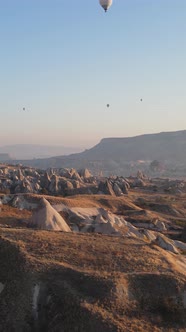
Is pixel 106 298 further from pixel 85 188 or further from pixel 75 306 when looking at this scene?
pixel 85 188

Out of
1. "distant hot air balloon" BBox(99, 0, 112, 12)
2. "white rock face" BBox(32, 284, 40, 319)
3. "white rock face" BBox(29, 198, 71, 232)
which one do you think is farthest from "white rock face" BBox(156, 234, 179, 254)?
"distant hot air balloon" BBox(99, 0, 112, 12)

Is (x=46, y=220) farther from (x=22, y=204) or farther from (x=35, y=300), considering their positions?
(x=35, y=300)

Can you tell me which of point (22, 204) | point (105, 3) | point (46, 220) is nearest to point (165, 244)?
point (46, 220)

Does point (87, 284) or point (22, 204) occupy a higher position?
point (87, 284)

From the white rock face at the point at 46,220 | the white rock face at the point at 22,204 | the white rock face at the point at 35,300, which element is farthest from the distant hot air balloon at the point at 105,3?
the white rock face at the point at 35,300

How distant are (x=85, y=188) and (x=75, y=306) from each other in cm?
5040

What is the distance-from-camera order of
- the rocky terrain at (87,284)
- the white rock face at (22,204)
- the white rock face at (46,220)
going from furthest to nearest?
the white rock face at (22,204)
the white rock face at (46,220)
the rocky terrain at (87,284)

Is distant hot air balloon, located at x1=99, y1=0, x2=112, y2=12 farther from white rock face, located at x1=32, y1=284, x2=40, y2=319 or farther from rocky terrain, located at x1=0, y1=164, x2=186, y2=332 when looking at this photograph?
white rock face, located at x1=32, y1=284, x2=40, y2=319

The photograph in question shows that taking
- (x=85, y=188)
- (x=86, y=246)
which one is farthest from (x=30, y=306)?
(x=85, y=188)

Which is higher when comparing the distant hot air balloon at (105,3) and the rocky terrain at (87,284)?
the distant hot air balloon at (105,3)

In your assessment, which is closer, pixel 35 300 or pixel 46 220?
pixel 35 300

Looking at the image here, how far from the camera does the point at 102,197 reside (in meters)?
55.1

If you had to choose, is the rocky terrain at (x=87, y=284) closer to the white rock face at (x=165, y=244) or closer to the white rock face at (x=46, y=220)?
the white rock face at (x=46, y=220)

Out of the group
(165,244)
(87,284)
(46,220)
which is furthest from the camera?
(165,244)
